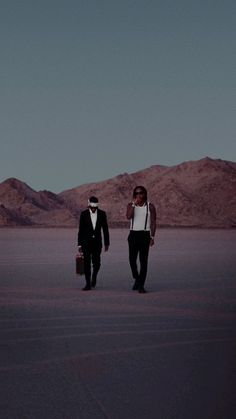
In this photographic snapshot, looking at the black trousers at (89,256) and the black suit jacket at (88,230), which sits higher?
the black suit jacket at (88,230)

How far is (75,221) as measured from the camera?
119875 millimetres

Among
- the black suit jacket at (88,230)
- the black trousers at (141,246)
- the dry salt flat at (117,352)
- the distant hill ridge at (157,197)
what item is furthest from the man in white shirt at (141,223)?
the distant hill ridge at (157,197)

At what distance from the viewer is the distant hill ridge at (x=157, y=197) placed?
4747 inches

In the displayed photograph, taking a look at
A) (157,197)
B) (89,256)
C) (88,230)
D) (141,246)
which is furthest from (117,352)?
(157,197)

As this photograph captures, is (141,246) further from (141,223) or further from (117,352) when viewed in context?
(117,352)

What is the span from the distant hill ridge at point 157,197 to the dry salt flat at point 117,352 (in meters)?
96.9

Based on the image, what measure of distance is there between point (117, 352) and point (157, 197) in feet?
402

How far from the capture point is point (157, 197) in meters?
130

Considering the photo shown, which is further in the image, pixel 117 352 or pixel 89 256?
pixel 89 256

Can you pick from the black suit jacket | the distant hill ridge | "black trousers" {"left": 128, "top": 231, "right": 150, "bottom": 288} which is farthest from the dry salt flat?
the distant hill ridge

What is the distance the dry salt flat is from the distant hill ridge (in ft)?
318

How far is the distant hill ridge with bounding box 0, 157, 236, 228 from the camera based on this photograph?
121m

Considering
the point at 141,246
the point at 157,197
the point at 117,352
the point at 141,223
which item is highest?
the point at 157,197

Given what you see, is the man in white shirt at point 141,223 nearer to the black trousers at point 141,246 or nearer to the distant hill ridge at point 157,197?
the black trousers at point 141,246
